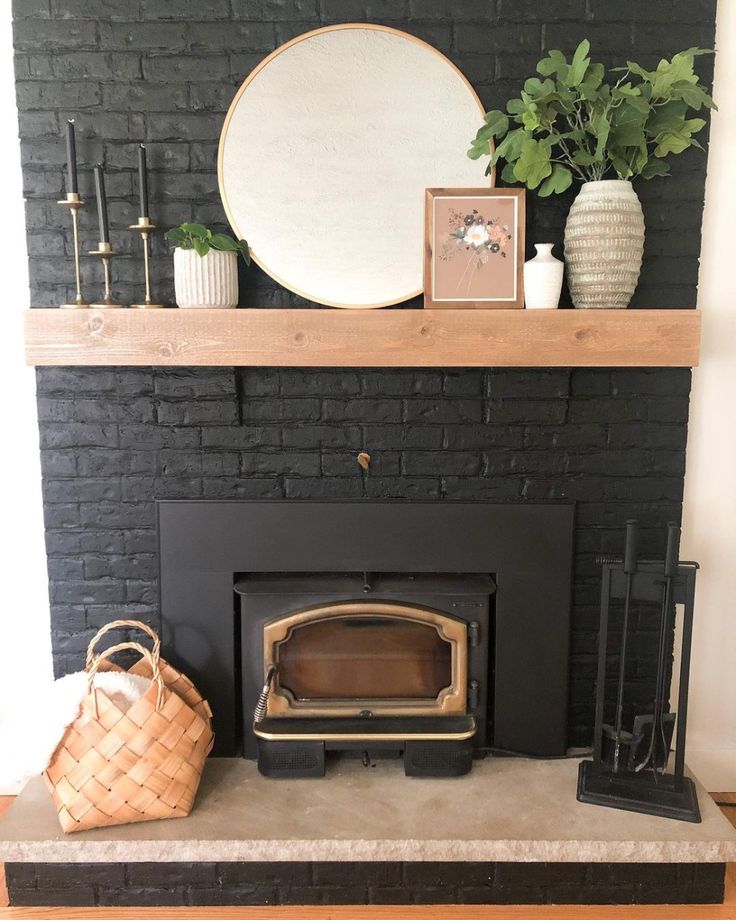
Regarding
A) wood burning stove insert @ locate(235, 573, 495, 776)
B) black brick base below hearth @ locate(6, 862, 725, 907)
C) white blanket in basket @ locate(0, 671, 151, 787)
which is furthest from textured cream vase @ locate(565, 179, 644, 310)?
white blanket in basket @ locate(0, 671, 151, 787)

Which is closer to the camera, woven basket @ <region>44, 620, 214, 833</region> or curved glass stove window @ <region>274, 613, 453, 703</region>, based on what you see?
woven basket @ <region>44, 620, 214, 833</region>

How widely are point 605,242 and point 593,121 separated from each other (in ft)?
0.90

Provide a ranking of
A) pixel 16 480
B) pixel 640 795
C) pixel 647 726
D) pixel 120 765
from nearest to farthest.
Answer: pixel 120 765 → pixel 640 795 → pixel 647 726 → pixel 16 480

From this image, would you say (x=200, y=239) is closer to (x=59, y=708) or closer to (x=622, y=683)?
(x=59, y=708)

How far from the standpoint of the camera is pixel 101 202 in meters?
1.86

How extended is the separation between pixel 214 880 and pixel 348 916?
32cm

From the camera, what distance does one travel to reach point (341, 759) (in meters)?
2.06

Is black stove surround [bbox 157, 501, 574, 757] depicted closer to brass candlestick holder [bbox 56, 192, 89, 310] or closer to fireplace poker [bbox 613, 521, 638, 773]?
fireplace poker [bbox 613, 521, 638, 773]

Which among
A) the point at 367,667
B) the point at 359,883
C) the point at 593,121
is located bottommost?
the point at 359,883

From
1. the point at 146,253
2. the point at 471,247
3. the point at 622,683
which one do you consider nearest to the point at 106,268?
the point at 146,253

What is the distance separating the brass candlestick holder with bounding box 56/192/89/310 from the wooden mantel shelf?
0.23ft

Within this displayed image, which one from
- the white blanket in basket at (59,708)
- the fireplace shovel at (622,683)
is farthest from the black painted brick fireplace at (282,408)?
the white blanket in basket at (59,708)

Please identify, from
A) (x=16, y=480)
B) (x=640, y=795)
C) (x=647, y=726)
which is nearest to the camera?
(x=640, y=795)

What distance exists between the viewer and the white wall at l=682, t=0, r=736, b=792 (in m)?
1.94
